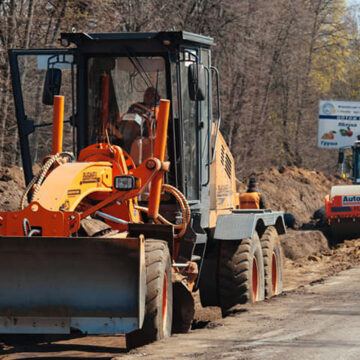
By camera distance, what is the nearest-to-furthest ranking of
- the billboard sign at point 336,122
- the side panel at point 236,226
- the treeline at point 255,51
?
the side panel at point 236,226
the treeline at point 255,51
the billboard sign at point 336,122

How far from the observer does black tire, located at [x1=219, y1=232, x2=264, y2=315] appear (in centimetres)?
980

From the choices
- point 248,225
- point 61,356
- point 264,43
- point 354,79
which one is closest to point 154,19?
point 264,43

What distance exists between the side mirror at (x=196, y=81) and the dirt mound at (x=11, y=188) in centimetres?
637

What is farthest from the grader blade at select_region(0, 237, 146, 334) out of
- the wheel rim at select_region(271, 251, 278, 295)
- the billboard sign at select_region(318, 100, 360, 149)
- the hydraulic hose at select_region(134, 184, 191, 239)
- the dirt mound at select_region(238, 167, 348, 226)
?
the billboard sign at select_region(318, 100, 360, 149)

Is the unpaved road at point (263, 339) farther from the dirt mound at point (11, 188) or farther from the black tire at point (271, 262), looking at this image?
the dirt mound at point (11, 188)

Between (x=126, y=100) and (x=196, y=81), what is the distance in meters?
1.00

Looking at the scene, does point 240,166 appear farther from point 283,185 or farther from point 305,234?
point 305,234

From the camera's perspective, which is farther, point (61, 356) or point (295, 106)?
point (295, 106)

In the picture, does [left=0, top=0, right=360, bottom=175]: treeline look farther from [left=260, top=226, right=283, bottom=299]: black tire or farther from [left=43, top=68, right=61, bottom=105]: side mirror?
[left=43, top=68, right=61, bottom=105]: side mirror

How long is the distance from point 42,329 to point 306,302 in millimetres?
3768

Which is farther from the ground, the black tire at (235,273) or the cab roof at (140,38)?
the cab roof at (140,38)

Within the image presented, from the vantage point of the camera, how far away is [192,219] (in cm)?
909

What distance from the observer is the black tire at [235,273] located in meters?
9.80

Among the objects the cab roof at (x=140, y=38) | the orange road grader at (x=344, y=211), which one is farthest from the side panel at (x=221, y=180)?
the orange road grader at (x=344, y=211)
